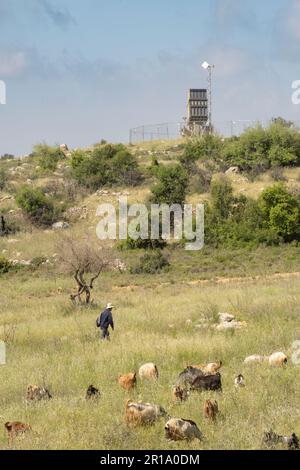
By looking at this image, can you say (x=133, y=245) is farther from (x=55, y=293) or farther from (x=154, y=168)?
(x=154, y=168)

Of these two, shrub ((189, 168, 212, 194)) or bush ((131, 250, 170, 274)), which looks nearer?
bush ((131, 250, 170, 274))

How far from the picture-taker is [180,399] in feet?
25.9

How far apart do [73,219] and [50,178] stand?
8.11 meters

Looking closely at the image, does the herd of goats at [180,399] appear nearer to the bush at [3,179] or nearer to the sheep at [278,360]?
the sheep at [278,360]

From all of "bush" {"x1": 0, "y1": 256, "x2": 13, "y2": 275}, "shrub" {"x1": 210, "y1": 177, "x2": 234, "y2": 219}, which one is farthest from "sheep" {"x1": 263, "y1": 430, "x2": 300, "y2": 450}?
"shrub" {"x1": 210, "y1": 177, "x2": 234, "y2": 219}

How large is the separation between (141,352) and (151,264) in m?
16.1

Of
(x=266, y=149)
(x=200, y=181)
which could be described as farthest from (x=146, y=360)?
(x=266, y=149)

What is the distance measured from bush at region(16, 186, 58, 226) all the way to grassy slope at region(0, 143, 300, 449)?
10.6m

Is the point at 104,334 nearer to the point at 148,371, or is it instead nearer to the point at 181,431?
the point at 148,371

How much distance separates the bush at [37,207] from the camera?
35.9 m

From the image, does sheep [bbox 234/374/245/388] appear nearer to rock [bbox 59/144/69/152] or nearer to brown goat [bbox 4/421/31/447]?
brown goat [bbox 4/421/31/447]

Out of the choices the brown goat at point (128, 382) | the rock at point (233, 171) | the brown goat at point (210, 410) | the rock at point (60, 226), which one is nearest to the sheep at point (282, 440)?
the brown goat at point (210, 410)

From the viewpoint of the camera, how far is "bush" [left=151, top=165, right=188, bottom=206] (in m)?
34.8
